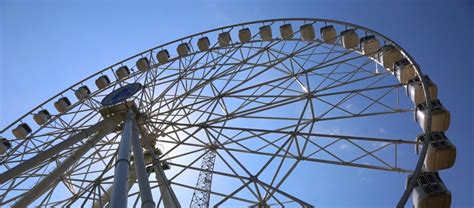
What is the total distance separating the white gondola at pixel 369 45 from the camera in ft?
58.1

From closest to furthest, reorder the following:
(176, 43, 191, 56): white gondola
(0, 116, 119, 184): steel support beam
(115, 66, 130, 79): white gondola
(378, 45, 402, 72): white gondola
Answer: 1. (0, 116, 119, 184): steel support beam
2. (378, 45, 402, 72): white gondola
3. (176, 43, 191, 56): white gondola
4. (115, 66, 130, 79): white gondola

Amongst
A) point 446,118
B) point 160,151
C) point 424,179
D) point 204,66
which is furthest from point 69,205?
point 446,118

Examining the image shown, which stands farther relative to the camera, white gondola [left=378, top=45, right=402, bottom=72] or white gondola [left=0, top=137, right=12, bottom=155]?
→ white gondola [left=0, top=137, right=12, bottom=155]

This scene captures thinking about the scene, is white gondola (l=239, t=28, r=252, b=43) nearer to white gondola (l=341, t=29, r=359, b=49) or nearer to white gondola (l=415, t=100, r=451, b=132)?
white gondola (l=341, t=29, r=359, b=49)

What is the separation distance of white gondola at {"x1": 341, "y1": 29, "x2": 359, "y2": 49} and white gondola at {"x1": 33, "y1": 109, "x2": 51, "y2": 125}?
13.7m

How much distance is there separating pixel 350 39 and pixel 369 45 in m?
0.97

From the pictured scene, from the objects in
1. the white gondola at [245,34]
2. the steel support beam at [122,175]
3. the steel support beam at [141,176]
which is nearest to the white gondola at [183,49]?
the white gondola at [245,34]

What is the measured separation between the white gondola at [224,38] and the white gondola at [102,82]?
18.9 ft

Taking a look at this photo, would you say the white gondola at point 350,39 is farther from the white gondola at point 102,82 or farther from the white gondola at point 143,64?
the white gondola at point 102,82

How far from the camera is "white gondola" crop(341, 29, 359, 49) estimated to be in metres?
18.6

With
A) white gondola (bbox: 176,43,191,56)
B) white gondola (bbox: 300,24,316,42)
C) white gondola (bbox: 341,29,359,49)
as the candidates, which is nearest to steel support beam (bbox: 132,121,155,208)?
white gondola (bbox: 176,43,191,56)

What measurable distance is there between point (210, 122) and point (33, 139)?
806 centimetres

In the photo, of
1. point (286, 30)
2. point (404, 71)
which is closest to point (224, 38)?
point (286, 30)

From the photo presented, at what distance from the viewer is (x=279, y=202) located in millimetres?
11859
